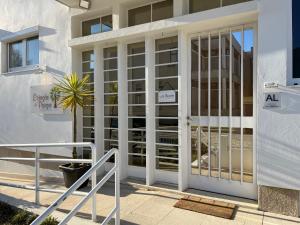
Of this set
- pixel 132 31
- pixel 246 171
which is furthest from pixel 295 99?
pixel 132 31

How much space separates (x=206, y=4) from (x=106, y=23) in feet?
7.39

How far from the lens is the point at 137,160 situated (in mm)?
5539

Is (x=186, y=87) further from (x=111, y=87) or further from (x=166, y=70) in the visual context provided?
(x=111, y=87)

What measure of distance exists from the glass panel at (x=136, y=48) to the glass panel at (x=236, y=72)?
1811 mm

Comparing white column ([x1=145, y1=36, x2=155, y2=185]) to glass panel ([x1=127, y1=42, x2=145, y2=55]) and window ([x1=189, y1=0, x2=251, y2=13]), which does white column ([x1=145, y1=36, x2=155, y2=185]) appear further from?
window ([x1=189, y1=0, x2=251, y2=13])

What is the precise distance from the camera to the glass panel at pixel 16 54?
753 cm

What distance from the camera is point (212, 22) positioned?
445 cm

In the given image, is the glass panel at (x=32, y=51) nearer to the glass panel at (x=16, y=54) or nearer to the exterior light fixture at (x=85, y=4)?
the glass panel at (x=16, y=54)

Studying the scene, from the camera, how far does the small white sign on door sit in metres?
4.96

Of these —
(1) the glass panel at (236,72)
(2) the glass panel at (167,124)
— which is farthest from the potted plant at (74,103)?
(1) the glass panel at (236,72)

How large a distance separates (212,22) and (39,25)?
444 centimetres

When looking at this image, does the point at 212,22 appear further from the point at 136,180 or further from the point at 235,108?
the point at 136,180

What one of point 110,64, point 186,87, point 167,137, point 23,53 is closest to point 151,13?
point 110,64

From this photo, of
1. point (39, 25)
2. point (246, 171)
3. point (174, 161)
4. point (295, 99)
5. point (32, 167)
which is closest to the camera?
point (295, 99)
